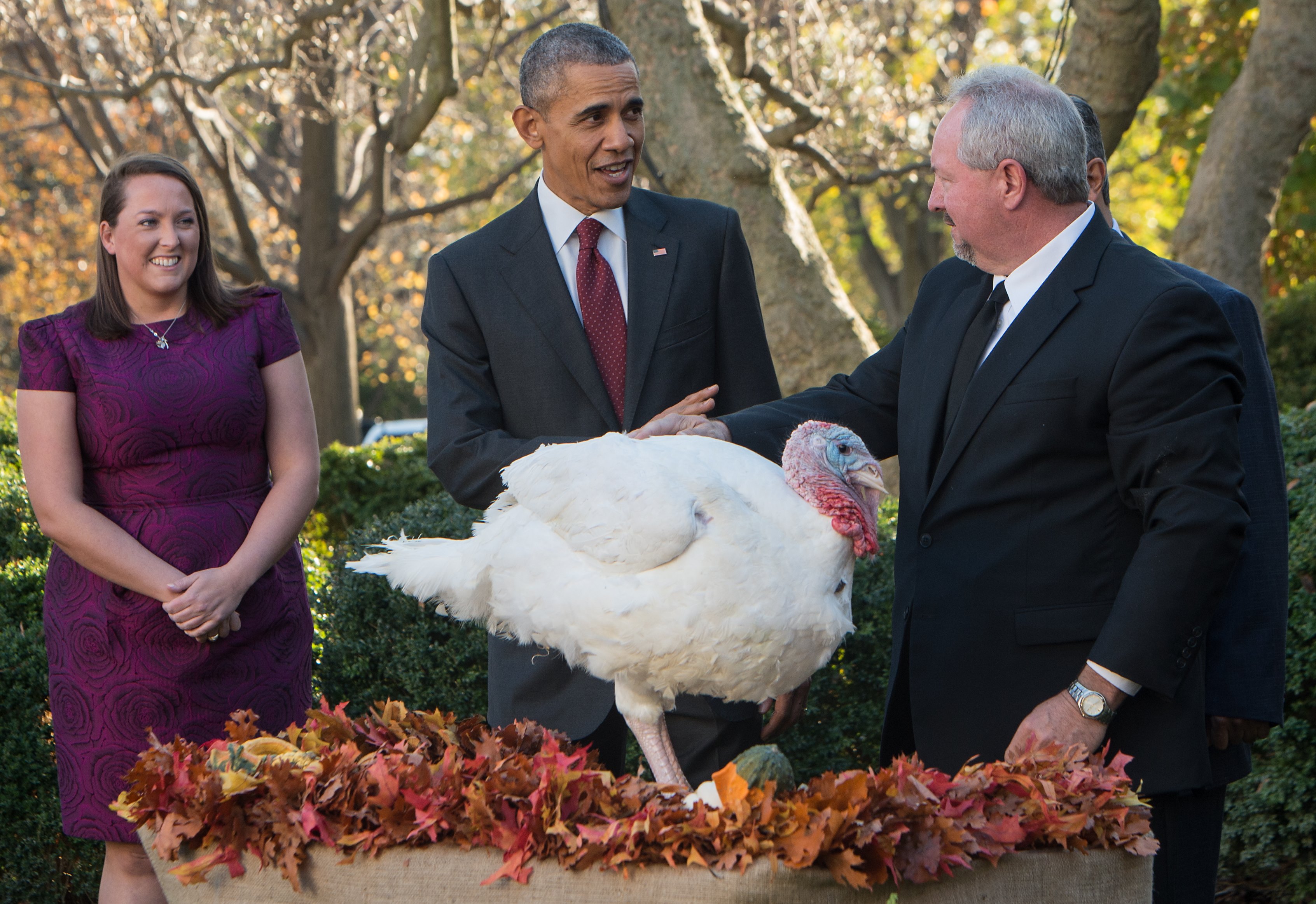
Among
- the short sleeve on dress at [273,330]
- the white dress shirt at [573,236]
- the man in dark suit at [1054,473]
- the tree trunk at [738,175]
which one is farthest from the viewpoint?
the tree trunk at [738,175]

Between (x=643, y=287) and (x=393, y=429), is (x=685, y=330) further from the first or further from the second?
(x=393, y=429)

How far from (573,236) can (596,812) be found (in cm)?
163

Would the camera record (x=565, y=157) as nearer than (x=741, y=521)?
No

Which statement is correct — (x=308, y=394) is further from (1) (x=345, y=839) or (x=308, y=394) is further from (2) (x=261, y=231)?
(2) (x=261, y=231)

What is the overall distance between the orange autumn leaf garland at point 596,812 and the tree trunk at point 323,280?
11.2 m

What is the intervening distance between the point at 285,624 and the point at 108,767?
645mm

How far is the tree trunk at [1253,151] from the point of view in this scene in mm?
7809

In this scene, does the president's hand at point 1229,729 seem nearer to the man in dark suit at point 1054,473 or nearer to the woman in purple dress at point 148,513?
the man in dark suit at point 1054,473

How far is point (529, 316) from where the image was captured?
9.95 ft

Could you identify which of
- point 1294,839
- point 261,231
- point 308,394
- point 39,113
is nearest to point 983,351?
point 308,394

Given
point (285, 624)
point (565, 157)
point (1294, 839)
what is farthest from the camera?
point (1294, 839)

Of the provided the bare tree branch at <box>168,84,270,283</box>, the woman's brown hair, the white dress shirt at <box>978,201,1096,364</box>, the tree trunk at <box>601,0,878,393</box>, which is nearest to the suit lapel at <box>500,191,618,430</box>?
the white dress shirt at <box>978,201,1096,364</box>

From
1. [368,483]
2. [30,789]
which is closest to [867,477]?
[30,789]

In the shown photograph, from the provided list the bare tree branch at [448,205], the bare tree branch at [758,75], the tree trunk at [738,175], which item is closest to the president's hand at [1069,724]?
the tree trunk at [738,175]
